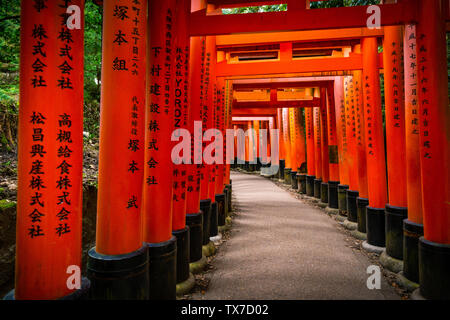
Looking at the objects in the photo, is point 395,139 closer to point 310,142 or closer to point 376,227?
point 376,227

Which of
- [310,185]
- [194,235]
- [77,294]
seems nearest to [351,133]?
[194,235]

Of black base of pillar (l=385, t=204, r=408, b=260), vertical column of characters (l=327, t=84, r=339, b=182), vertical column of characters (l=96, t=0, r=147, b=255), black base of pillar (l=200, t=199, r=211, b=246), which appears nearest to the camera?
vertical column of characters (l=96, t=0, r=147, b=255)

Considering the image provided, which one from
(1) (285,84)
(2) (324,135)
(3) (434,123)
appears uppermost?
(1) (285,84)

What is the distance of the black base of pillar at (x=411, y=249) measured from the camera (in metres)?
3.60

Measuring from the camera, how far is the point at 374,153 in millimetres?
5312

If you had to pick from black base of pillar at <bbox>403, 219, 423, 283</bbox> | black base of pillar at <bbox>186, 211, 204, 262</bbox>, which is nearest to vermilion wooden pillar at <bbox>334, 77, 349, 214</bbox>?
black base of pillar at <bbox>403, 219, 423, 283</bbox>

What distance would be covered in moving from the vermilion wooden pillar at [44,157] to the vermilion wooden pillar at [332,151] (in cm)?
826

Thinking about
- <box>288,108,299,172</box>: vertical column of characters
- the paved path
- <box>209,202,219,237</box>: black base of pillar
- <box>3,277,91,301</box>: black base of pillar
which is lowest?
the paved path

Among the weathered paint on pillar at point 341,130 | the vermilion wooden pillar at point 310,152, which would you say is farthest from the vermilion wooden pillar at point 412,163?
the vermilion wooden pillar at point 310,152

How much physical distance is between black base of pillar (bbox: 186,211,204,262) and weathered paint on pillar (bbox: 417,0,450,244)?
3.14m

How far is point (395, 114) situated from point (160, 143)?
412cm

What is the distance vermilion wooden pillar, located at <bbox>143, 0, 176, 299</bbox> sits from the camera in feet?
9.84

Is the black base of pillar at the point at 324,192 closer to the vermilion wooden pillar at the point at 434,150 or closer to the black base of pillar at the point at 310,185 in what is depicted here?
the black base of pillar at the point at 310,185

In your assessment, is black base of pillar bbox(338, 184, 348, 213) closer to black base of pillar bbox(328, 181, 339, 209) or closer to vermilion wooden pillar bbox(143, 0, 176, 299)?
black base of pillar bbox(328, 181, 339, 209)
